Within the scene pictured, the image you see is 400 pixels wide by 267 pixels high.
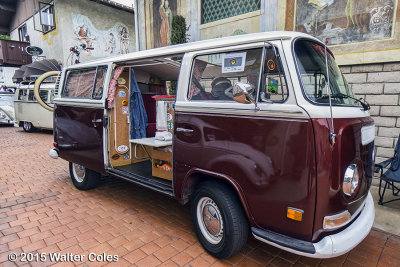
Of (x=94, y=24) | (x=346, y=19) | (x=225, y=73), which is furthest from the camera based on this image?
(x=94, y=24)

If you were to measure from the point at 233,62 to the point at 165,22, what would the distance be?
305 inches

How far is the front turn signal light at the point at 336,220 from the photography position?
1989mm

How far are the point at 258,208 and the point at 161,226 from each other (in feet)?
5.64

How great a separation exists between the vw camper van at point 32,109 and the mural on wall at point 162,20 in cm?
563

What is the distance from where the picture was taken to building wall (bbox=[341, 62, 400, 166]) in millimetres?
4602

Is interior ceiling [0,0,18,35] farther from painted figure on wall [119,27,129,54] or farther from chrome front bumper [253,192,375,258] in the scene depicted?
chrome front bumper [253,192,375,258]

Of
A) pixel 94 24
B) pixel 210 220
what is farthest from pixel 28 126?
pixel 210 220

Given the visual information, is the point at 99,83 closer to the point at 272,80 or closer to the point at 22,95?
the point at 272,80

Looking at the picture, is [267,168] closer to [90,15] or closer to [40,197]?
[40,197]

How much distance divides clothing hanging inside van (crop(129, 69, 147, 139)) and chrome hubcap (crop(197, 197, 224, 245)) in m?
2.26

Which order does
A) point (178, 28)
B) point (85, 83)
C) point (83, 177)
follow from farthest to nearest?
point (178, 28) → point (83, 177) → point (85, 83)

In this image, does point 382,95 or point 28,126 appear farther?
point 28,126

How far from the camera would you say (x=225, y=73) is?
2.70 m

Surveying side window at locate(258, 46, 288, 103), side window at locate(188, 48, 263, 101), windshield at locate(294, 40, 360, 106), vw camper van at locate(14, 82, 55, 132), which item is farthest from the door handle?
vw camper van at locate(14, 82, 55, 132)
